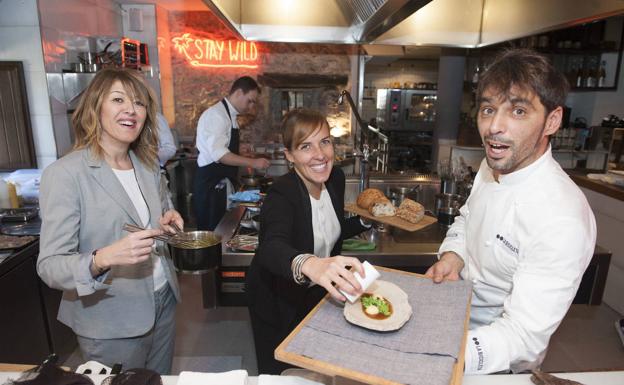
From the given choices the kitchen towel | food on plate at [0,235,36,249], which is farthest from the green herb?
food on plate at [0,235,36,249]

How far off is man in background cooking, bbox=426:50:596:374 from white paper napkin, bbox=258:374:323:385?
1.36 feet

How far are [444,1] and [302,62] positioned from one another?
2.74 meters

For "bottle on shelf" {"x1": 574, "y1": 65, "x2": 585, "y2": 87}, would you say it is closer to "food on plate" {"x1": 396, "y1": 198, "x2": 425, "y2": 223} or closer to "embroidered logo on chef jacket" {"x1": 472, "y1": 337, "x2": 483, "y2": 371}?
"food on plate" {"x1": 396, "y1": 198, "x2": 425, "y2": 223}

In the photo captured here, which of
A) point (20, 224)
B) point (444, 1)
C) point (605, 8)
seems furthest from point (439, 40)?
point (20, 224)

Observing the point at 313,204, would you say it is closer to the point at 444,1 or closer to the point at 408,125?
the point at 444,1

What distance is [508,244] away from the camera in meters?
1.21

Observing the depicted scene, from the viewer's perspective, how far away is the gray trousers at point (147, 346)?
4.81ft

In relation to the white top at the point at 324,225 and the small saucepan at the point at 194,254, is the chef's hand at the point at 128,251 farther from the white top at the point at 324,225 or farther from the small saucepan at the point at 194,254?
the white top at the point at 324,225

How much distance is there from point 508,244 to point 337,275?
574 millimetres

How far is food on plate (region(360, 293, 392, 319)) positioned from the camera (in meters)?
1.00

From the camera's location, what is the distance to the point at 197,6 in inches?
215

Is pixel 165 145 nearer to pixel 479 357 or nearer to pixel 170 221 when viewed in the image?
pixel 170 221

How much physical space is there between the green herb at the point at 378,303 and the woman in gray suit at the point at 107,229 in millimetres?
700

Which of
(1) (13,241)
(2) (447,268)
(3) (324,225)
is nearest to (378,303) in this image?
(2) (447,268)
